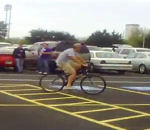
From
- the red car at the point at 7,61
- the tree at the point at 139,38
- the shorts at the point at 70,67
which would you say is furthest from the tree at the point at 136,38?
the shorts at the point at 70,67

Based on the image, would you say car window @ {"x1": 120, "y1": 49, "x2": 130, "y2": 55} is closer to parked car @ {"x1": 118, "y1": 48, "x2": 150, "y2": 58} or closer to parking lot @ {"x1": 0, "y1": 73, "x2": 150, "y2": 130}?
parked car @ {"x1": 118, "y1": 48, "x2": 150, "y2": 58}

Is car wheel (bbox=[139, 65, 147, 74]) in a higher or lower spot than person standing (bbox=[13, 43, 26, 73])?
lower

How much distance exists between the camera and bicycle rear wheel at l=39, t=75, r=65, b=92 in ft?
52.8

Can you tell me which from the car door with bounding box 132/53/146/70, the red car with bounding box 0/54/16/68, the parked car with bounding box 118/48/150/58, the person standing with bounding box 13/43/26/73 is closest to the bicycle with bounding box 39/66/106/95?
the person standing with bounding box 13/43/26/73

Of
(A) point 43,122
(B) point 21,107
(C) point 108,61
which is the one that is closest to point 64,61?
(B) point 21,107

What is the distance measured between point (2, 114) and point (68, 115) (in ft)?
4.61

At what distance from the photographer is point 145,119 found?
11.1 meters

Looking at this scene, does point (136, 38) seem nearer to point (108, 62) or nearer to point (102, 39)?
point (102, 39)

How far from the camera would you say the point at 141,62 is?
98.0ft

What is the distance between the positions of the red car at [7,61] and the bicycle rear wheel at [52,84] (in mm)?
9990

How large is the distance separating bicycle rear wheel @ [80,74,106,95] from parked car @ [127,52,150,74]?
45.2 feet

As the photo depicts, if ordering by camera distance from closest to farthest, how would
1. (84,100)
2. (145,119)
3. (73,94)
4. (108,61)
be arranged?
(145,119), (84,100), (73,94), (108,61)

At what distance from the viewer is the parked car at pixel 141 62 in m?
29.7

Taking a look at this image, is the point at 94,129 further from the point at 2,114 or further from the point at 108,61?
the point at 108,61
